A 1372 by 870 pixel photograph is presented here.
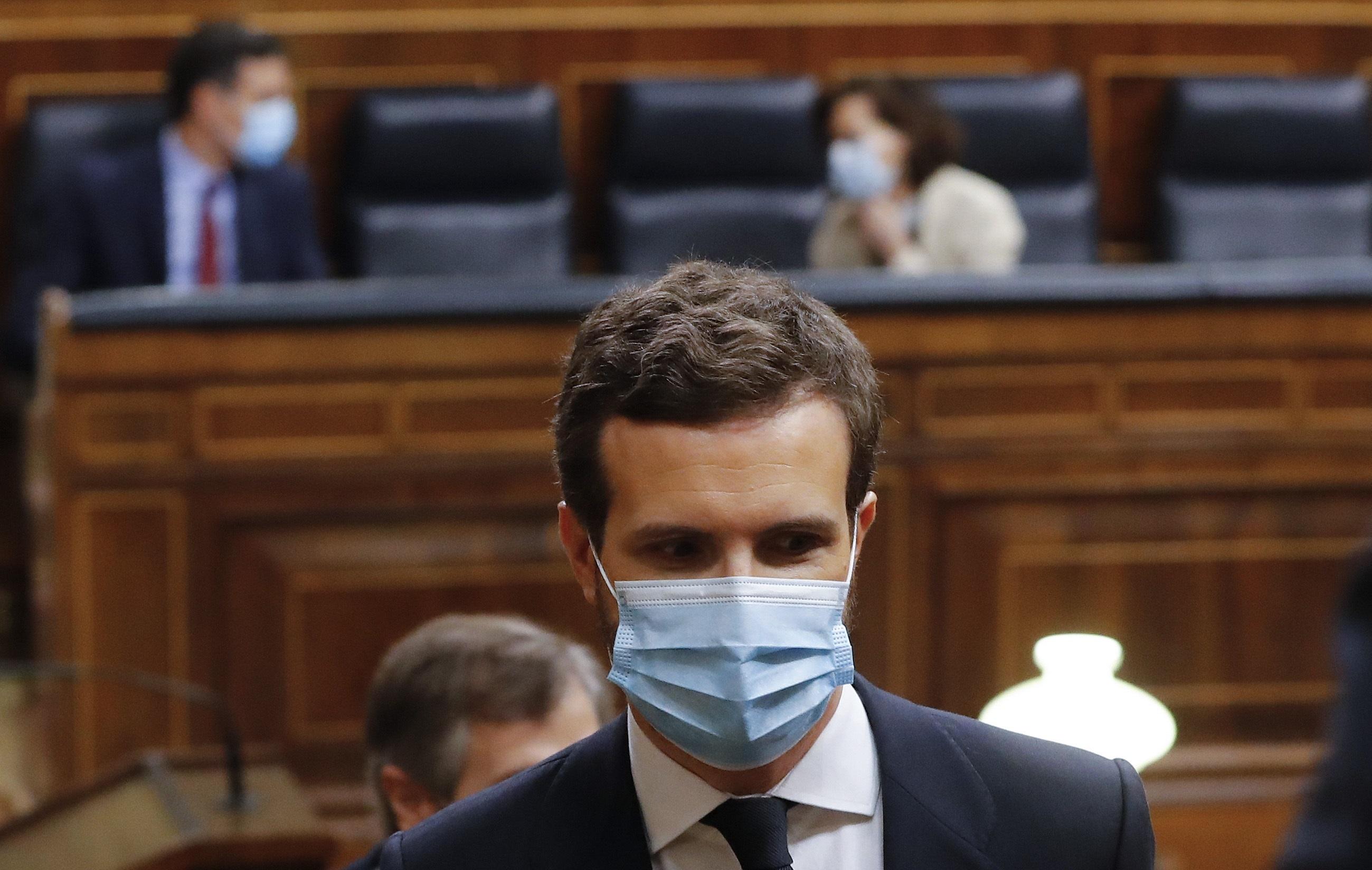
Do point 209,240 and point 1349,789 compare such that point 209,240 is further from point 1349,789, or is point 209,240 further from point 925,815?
point 1349,789

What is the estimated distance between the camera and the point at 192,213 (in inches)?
136

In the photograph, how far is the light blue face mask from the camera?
865mm

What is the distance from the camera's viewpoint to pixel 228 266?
3.45 m

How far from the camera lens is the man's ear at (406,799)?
130cm

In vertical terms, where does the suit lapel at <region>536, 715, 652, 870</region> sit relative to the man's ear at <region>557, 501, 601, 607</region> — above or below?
below

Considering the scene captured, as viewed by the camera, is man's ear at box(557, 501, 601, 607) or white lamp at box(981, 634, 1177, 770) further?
white lamp at box(981, 634, 1177, 770)

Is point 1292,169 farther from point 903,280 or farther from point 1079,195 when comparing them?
point 903,280

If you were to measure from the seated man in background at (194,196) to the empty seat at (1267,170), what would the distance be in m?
1.94

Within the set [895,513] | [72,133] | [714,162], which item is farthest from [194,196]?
[895,513]

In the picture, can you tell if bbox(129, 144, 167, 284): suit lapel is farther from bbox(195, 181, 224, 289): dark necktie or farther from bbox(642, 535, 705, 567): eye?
bbox(642, 535, 705, 567): eye

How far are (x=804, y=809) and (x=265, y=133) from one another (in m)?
2.84

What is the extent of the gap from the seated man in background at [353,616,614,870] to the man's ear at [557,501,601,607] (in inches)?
14.4

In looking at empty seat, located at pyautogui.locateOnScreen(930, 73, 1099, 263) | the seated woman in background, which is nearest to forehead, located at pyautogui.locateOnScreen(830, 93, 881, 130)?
the seated woman in background

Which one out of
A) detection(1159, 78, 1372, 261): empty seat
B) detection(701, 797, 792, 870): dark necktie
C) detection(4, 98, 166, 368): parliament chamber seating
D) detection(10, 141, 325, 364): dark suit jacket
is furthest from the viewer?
detection(1159, 78, 1372, 261): empty seat
